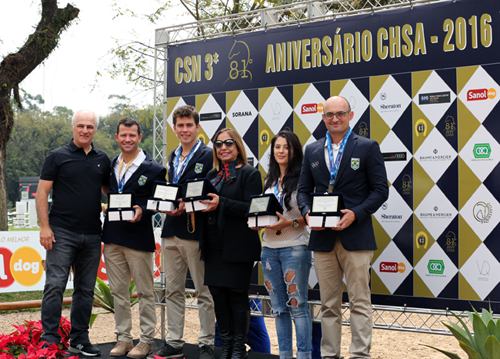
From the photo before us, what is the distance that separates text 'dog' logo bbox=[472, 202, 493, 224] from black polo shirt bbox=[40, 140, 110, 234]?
3015 millimetres

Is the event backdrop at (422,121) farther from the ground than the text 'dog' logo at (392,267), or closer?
farther from the ground

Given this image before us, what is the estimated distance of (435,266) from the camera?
13.2ft

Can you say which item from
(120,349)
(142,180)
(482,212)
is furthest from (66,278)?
(482,212)

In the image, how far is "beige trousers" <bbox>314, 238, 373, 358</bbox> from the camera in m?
3.36

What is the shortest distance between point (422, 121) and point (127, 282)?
2.75m

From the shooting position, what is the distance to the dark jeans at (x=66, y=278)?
392 centimetres

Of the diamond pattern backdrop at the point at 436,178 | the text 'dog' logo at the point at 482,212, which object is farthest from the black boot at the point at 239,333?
the text 'dog' logo at the point at 482,212

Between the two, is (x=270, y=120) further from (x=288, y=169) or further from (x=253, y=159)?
(x=288, y=169)

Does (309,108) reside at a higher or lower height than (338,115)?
higher

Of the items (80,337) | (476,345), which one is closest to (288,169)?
(476,345)

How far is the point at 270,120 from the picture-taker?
4.75 meters

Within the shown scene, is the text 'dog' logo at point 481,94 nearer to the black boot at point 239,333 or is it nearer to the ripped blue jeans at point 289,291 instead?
the ripped blue jeans at point 289,291

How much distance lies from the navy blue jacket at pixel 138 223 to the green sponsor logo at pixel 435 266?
2.26 meters

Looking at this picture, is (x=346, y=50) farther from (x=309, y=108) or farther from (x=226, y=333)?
(x=226, y=333)
